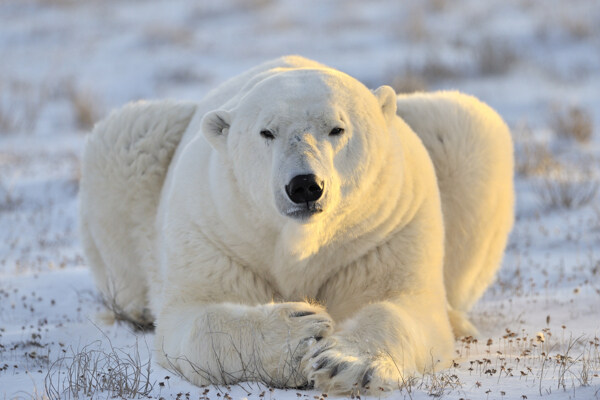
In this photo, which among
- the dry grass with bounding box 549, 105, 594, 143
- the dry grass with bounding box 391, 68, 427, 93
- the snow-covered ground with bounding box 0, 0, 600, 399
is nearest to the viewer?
the snow-covered ground with bounding box 0, 0, 600, 399

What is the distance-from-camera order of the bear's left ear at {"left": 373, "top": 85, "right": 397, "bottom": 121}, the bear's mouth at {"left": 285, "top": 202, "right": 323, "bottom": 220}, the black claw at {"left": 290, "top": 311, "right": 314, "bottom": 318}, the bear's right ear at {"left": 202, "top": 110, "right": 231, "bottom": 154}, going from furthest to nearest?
the bear's left ear at {"left": 373, "top": 85, "right": 397, "bottom": 121} < the bear's right ear at {"left": 202, "top": 110, "right": 231, "bottom": 154} < the black claw at {"left": 290, "top": 311, "right": 314, "bottom": 318} < the bear's mouth at {"left": 285, "top": 202, "right": 323, "bottom": 220}

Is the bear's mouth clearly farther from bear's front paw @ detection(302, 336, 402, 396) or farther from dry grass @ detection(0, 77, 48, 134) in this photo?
dry grass @ detection(0, 77, 48, 134)

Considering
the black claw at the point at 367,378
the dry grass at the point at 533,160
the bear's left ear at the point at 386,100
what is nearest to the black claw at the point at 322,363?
the black claw at the point at 367,378

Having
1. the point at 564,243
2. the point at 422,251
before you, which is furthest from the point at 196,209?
the point at 564,243

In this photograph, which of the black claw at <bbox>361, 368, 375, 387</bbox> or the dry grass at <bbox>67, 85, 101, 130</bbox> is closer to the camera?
the black claw at <bbox>361, 368, 375, 387</bbox>

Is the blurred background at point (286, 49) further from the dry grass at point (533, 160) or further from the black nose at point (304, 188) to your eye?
the black nose at point (304, 188)

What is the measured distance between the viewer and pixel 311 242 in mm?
3365

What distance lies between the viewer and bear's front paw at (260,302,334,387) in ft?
9.78

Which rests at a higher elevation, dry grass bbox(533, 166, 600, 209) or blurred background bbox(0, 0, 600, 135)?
blurred background bbox(0, 0, 600, 135)

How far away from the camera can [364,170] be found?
324 centimetres

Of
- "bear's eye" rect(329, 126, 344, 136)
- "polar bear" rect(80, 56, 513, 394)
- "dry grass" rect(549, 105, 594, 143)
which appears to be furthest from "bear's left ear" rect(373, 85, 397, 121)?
"dry grass" rect(549, 105, 594, 143)

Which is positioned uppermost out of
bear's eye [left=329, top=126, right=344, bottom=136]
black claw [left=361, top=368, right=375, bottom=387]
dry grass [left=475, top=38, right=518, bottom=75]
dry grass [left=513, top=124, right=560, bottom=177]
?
dry grass [left=475, top=38, right=518, bottom=75]

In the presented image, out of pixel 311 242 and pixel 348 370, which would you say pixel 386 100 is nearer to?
pixel 311 242

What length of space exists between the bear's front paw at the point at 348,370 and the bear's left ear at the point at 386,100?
112 centimetres
